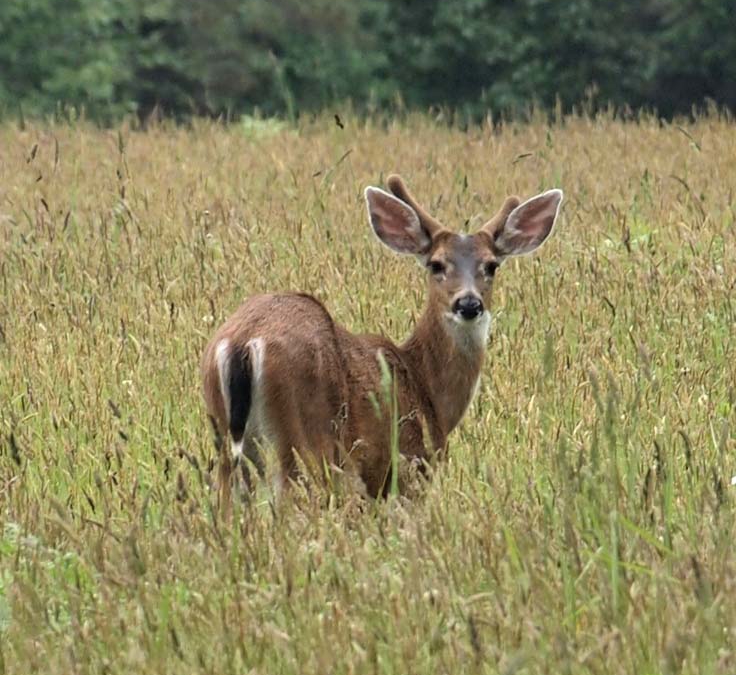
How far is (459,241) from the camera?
6223 millimetres

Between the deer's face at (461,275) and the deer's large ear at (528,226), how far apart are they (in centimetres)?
15

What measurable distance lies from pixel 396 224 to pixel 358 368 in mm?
969

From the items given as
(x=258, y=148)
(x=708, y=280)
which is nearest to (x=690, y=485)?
(x=708, y=280)

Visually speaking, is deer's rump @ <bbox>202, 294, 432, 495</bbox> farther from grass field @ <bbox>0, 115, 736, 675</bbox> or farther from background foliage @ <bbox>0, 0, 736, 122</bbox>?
background foliage @ <bbox>0, 0, 736, 122</bbox>

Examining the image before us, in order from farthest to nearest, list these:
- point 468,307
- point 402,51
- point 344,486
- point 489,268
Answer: point 402,51 → point 489,268 → point 468,307 → point 344,486

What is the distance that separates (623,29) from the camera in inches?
1037

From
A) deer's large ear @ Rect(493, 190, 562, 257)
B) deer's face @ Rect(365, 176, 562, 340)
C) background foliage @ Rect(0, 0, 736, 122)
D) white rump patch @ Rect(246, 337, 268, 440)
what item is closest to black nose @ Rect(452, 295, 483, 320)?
deer's face @ Rect(365, 176, 562, 340)

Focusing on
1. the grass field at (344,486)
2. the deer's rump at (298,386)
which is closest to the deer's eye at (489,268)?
the grass field at (344,486)

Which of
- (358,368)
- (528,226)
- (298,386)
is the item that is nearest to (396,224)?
(528,226)

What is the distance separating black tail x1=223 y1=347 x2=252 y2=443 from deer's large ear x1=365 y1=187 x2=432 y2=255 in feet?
4.33

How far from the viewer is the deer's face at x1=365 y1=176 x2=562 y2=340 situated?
6082mm

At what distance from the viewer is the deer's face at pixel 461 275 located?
19.6 ft

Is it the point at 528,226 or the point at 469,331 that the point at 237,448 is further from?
the point at 528,226

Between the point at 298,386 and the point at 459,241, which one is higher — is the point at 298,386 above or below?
below
